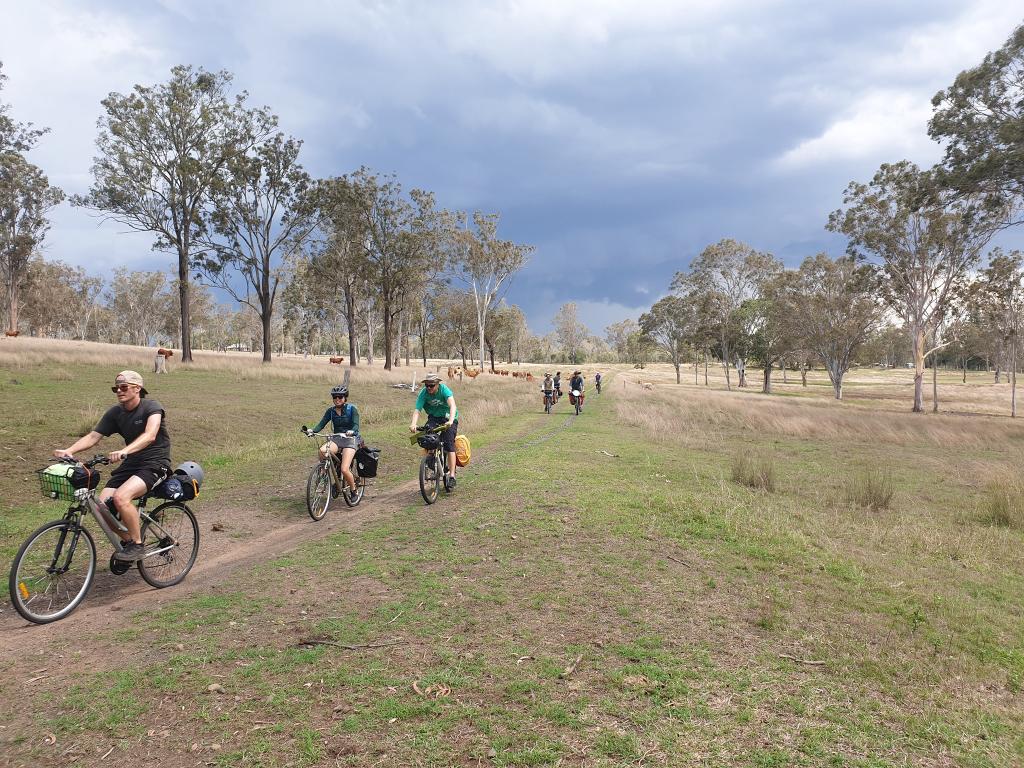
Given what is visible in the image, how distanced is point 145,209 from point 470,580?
144ft

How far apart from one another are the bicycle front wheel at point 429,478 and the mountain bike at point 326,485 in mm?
1223

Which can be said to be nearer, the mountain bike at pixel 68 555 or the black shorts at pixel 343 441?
the mountain bike at pixel 68 555

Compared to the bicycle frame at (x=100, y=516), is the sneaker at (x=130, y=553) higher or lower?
lower

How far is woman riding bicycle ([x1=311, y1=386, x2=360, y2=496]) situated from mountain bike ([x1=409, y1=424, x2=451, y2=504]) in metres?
1.04

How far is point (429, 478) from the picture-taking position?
31.2 ft

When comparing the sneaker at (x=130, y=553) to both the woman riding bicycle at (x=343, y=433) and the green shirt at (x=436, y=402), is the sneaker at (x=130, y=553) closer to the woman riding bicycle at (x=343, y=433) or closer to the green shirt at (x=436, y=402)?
the woman riding bicycle at (x=343, y=433)

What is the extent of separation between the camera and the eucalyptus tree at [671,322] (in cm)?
7412

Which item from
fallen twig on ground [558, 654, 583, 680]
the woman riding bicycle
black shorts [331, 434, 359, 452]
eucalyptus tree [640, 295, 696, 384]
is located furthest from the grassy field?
eucalyptus tree [640, 295, 696, 384]

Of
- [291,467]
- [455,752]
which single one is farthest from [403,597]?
[291,467]

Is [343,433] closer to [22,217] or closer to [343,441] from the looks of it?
[343,441]

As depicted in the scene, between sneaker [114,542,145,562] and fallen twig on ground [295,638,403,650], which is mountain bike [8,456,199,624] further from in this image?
fallen twig on ground [295,638,403,650]

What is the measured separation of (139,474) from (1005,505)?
14.3 meters

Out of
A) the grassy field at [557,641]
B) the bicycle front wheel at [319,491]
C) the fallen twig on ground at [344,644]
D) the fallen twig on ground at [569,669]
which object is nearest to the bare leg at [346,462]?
the bicycle front wheel at [319,491]

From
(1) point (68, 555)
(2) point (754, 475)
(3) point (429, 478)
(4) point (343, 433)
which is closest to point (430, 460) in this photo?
(3) point (429, 478)
